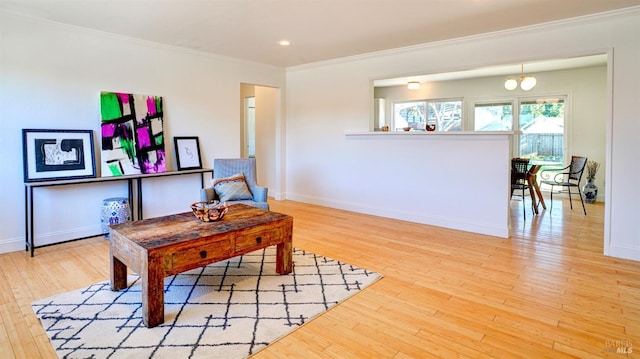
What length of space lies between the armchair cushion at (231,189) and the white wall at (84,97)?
1167mm

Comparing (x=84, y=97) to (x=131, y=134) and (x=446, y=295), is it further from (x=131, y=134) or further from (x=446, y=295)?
(x=446, y=295)

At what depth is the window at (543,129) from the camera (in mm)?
7371

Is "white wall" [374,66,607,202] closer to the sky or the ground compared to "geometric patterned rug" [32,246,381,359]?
closer to the sky

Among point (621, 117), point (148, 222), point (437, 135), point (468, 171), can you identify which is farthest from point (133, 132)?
point (621, 117)

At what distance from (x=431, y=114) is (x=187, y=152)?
601 centimetres

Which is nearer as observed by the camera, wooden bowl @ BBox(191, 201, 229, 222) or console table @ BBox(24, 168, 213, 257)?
wooden bowl @ BBox(191, 201, 229, 222)

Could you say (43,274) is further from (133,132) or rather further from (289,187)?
(289,187)

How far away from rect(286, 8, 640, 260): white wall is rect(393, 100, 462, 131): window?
8.89 feet

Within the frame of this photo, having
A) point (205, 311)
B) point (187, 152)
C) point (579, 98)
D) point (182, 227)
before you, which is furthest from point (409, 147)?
point (579, 98)

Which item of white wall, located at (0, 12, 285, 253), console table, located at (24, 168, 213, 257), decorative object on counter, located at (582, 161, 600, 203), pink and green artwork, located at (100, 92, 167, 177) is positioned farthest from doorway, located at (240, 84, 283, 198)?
decorative object on counter, located at (582, 161, 600, 203)

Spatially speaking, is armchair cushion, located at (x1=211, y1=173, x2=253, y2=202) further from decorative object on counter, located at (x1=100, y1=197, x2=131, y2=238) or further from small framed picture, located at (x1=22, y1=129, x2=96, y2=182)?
small framed picture, located at (x1=22, y1=129, x2=96, y2=182)

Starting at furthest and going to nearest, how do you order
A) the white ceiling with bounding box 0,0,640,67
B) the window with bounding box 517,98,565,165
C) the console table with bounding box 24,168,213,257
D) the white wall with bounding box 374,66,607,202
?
1. the window with bounding box 517,98,565,165
2. the white wall with bounding box 374,66,607,202
3. the console table with bounding box 24,168,213,257
4. the white ceiling with bounding box 0,0,640,67

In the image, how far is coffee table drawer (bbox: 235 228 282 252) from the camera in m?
2.83

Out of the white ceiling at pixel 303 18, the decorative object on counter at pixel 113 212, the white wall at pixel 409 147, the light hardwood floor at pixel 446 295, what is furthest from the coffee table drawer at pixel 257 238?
the white wall at pixel 409 147
